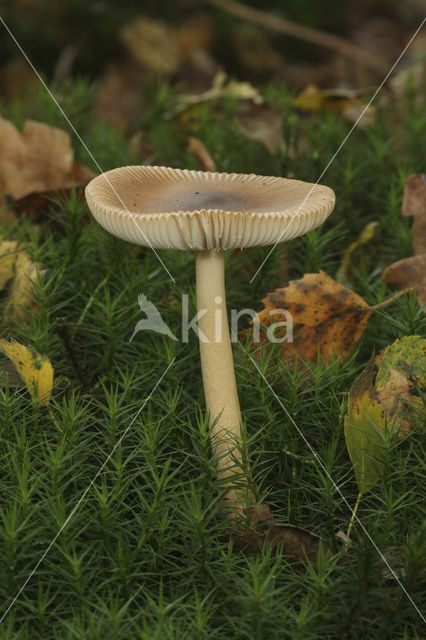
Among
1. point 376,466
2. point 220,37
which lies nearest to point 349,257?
point 376,466

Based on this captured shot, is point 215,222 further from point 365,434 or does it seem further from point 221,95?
point 221,95

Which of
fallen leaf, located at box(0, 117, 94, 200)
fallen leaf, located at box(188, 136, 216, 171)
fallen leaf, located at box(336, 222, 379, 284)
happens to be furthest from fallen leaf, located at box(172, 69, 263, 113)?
fallen leaf, located at box(336, 222, 379, 284)

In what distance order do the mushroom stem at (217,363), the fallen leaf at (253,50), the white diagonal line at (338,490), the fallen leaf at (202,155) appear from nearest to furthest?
1. the white diagonal line at (338,490)
2. the mushroom stem at (217,363)
3. the fallen leaf at (202,155)
4. the fallen leaf at (253,50)

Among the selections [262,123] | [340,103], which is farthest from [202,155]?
[340,103]

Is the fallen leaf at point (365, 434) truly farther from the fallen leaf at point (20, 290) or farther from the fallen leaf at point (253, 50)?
the fallen leaf at point (253, 50)

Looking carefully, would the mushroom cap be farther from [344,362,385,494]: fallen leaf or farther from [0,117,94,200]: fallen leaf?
[0,117,94,200]: fallen leaf

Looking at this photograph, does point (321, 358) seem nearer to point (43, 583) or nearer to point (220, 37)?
point (43, 583)

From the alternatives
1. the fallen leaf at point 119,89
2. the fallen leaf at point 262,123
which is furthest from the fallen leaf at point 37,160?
the fallen leaf at point 119,89
